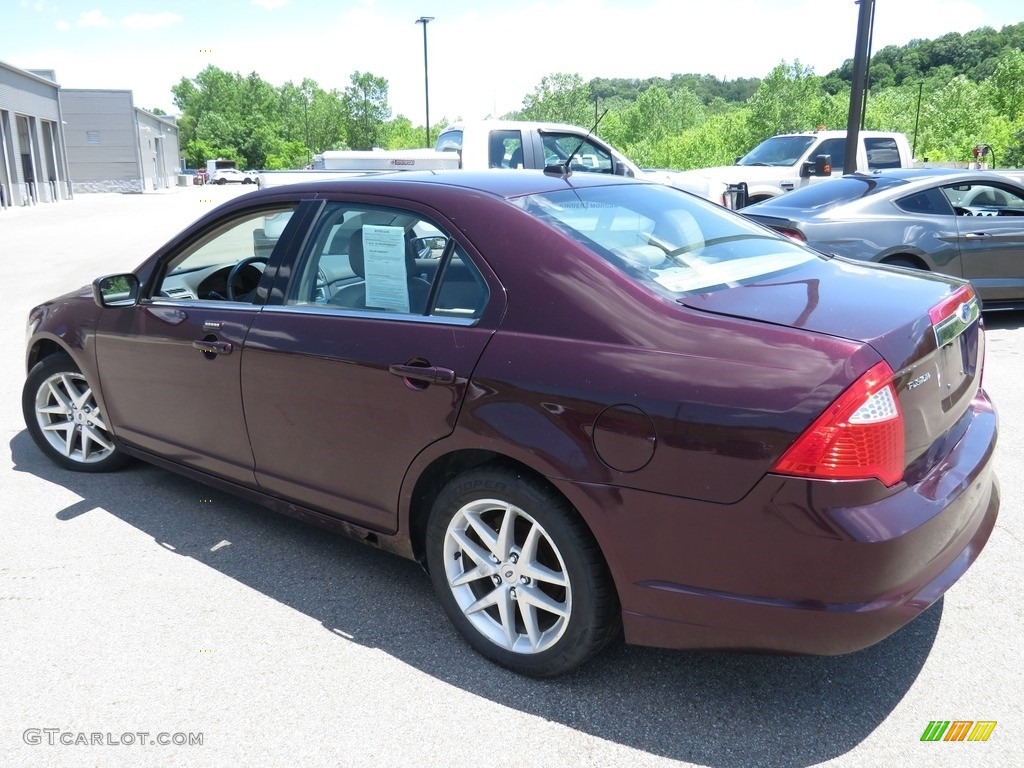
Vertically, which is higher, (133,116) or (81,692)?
(133,116)

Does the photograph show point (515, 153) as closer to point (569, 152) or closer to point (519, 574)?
point (569, 152)

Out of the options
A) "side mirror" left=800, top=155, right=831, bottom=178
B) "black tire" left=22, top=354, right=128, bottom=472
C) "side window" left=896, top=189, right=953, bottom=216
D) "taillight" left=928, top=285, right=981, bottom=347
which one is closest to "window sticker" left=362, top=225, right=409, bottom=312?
"taillight" left=928, top=285, right=981, bottom=347

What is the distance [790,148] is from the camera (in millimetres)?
15188

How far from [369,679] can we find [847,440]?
1.75 m

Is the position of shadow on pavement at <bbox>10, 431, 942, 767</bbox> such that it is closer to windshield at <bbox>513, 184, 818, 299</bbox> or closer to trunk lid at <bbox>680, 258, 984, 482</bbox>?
trunk lid at <bbox>680, 258, 984, 482</bbox>

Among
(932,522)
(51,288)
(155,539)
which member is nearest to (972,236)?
(932,522)

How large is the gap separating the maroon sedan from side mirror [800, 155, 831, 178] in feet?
32.7

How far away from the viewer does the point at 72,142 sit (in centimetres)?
7012

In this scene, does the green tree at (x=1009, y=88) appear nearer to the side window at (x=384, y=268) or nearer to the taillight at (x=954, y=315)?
the taillight at (x=954, y=315)

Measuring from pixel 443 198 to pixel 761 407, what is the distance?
1.45m

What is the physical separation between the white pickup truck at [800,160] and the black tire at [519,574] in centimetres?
1173

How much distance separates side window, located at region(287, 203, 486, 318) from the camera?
3.03 metres

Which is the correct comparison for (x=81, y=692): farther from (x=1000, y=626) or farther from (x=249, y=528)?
(x=1000, y=626)

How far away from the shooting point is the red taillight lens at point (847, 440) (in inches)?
89.0
